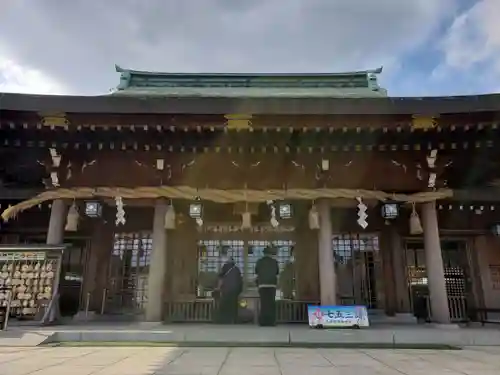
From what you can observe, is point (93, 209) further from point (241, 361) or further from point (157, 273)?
point (241, 361)

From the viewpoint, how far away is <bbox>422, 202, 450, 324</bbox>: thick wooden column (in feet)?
27.6

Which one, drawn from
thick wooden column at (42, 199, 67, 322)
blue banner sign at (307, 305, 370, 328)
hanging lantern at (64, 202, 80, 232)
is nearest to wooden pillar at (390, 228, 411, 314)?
blue banner sign at (307, 305, 370, 328)

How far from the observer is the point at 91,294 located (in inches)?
424

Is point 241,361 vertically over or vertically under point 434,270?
under

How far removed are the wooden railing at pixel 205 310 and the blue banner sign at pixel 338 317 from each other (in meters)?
2.10

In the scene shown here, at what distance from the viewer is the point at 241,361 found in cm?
512

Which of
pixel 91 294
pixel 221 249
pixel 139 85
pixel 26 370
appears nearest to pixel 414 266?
pixel 221 249

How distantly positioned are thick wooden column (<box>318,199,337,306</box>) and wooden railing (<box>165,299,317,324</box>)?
1.79m

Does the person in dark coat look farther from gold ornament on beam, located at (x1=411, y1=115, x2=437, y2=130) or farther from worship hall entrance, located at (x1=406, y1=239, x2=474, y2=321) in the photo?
gold ornament on beam, located at (x1=411, y1=115, x2=437, y2=130)

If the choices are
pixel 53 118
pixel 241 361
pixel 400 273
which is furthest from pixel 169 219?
pixel 400 273

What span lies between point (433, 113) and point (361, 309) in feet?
15.5

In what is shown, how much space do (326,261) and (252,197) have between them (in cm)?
232

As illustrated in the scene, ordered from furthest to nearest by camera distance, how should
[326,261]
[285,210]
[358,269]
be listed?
[358,269] < [285,210] < [326,261]

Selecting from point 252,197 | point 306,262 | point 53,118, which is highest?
point 53,118
